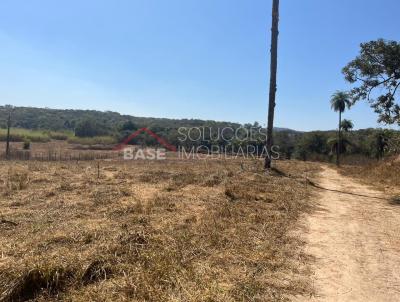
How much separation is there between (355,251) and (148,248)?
3.09 m

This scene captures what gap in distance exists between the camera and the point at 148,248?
4.75 meters

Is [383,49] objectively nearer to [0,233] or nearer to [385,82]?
[385,82]

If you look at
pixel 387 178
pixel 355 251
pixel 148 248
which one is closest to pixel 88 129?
pixel 387 178

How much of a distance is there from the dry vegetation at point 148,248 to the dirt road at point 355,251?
30 centimetres

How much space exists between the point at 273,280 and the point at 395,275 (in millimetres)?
1627

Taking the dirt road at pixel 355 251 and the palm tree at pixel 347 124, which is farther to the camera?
the palm tree at pixel 347 124

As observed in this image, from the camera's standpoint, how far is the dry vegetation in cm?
359

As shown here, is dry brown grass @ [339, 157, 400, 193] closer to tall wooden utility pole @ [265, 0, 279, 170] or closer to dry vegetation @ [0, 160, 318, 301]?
tall wooden utility pole @ [265, 0, 279, 170]

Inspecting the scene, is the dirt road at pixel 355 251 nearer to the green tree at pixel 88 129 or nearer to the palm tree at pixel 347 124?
the palm tree at pixel 347 124

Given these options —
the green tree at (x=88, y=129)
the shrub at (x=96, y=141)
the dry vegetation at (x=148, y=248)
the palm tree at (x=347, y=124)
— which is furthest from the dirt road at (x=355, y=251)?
the green tree at (x=88, y=129)

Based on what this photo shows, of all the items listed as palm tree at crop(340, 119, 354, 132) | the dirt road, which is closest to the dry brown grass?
the dirt road

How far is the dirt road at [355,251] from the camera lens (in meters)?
3.94

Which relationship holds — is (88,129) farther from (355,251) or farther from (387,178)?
(355,251)

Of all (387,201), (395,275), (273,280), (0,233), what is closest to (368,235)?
(395,275)
